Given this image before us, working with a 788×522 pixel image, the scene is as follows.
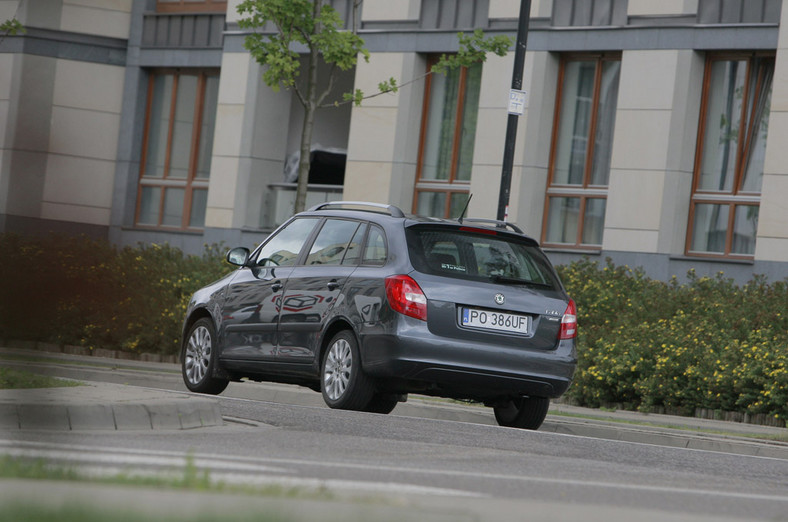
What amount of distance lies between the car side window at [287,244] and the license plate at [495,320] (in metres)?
2.04

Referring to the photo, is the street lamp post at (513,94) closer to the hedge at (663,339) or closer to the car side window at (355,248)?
the hedge at (663,339)

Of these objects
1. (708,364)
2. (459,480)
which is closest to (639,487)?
(459,480)

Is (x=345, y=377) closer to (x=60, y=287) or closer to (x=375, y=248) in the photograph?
(x=375, y=248)

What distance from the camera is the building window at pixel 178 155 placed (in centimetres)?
3034

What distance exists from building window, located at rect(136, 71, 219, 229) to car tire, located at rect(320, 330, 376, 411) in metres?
19.9

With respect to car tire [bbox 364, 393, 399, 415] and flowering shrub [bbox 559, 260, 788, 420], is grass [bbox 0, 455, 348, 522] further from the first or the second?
flowering shrub [bbox 559, 260, 788, 420]

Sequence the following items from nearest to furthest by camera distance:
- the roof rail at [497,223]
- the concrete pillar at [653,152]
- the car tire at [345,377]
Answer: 1. the car tire at [345,377]
2. the roof rail at [497,223]
3. the concrete pillar at [653,152]

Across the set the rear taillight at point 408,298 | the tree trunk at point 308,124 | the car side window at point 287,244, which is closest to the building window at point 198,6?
the tree trunk at point 308,124

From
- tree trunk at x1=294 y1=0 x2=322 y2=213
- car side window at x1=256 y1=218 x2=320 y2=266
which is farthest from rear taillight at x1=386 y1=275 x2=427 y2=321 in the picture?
tree trunk at x1=294 y1=0 x2=322 y2=213

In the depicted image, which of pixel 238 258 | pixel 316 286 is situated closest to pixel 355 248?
pixel 316 286

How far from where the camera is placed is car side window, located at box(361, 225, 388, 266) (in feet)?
34.0

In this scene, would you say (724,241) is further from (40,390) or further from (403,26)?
(40,390)

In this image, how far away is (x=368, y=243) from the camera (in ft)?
34.9

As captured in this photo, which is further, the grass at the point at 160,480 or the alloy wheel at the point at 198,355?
the alloy wheel at the point at 198,355
